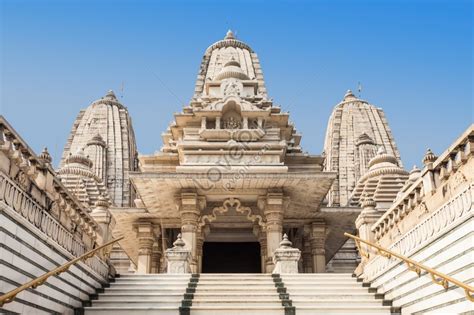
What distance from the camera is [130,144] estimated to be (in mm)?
54781

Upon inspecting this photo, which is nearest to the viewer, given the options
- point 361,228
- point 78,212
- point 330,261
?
point 78,212

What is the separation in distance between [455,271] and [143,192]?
12.8 metres

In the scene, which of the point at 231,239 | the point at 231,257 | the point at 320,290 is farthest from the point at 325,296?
the point at 231,257

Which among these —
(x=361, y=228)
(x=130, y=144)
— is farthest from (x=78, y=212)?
(x=130, y=144)

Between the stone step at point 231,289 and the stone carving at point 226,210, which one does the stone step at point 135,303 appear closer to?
the stone step at point 231,289

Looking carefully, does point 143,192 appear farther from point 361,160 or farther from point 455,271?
point 361,160

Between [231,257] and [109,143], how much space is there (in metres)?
31.7

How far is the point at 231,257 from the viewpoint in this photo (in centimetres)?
2500

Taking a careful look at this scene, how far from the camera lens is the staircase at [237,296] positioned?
10.9 metres

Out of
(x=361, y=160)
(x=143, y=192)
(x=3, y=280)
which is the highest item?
(x=361, y=160)

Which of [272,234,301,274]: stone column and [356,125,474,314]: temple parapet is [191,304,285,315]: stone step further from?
[272,234,301,274]: stone column

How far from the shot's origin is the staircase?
429 inches

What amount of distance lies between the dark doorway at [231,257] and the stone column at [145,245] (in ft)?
12.6

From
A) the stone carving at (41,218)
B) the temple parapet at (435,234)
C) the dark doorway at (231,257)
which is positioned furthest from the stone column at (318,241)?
the stone carving at (41,218)
